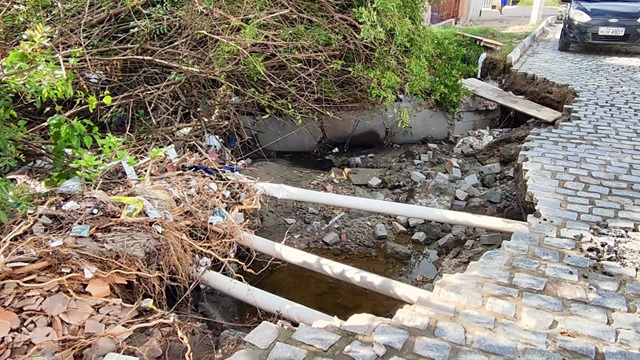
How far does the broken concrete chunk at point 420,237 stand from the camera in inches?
214

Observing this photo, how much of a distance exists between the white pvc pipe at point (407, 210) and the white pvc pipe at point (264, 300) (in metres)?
1.27

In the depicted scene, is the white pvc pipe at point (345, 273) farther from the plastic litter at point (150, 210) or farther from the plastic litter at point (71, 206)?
the plastic litter at point (71, 206)

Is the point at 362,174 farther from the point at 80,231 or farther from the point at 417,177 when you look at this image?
the point at 80,231

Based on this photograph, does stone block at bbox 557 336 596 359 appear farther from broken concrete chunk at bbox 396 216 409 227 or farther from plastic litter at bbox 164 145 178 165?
plastic litter at bbox 164 145 178 165

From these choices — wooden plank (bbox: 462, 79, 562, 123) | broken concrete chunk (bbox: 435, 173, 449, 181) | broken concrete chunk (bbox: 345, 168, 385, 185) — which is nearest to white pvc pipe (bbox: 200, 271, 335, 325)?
Result: broken concrete chunk (bbox: 345, 168, 385, 185)

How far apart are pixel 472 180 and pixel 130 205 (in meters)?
4.55

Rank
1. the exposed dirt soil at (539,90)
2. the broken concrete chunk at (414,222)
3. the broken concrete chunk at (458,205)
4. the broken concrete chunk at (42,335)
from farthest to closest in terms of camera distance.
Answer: the exposed dirt soil at (539,90)
the broken concrete chunk at (458,205)
the broken concrete chunk at (414,222)
the broken concrete chunk at (42,335)

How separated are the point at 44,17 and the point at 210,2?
→ 77.7 inches

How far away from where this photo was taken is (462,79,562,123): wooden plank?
6.71 meters

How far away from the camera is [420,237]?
5.45 metres

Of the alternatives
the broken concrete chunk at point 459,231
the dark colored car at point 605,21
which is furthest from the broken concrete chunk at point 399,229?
the dark colored car at point 605,21

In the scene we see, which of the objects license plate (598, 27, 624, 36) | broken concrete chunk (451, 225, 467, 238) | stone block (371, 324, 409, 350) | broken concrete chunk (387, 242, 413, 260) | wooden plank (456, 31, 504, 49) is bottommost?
broken concrete chunk (387, 242, 413, 260)

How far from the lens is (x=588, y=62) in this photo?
9938 millimetres

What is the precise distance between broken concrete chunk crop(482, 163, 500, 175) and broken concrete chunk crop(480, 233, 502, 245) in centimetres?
186
